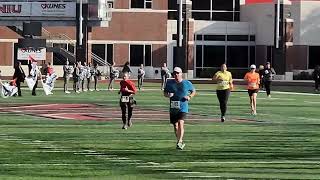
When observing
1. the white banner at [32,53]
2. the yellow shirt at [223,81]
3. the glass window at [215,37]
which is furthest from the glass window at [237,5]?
the yellow shirt at [223,81]

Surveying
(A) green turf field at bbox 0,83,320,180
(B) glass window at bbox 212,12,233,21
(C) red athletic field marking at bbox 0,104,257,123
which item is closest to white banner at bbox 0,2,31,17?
(B) glass window at bbox 212,12,233,21

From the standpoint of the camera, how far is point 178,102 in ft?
62.5

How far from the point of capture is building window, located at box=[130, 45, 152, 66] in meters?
74.9

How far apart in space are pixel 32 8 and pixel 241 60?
19.9 m

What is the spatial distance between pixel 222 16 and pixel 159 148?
204ft

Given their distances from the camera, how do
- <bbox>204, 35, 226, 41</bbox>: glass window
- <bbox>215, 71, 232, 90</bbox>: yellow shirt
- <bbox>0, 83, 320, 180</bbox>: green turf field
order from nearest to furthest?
<bbox>0, 83, 320, 180</bbox>: green turf field < <bbox>215, 71, 232, 90</bbox>: yellow shirt < <bbox>204, 35, 226, 41</bbox>: glass window

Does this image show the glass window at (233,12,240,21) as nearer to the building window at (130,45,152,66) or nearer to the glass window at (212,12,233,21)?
the glass window at (212,12,233,21)

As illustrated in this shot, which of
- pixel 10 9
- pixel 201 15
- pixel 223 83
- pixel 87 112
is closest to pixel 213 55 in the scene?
pixel 201 15

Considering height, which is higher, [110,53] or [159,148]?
[110,53]

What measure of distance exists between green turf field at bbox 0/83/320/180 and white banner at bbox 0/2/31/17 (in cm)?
3870

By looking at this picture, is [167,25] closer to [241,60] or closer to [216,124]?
[241,60]

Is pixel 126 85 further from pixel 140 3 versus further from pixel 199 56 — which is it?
pixel 199 56

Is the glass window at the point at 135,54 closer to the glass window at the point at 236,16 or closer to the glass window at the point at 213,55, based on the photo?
the glass window at the point at 213,55

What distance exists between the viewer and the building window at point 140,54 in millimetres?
74875
